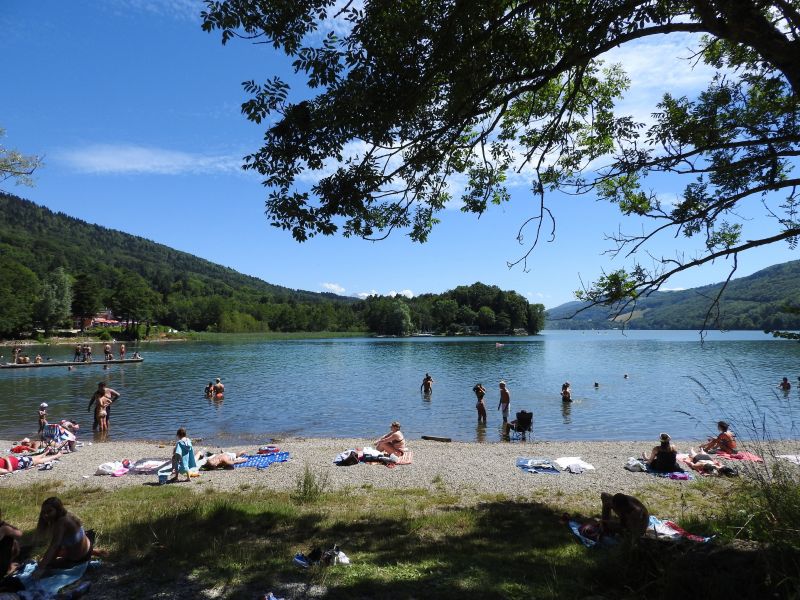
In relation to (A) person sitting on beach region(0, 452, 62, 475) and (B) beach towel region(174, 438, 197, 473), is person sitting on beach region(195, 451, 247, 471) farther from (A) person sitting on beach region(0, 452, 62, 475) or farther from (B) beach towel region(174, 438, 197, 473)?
(A) person sitting on beach region(0, 452, 62, 475)

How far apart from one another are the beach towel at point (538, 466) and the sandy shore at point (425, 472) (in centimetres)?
28

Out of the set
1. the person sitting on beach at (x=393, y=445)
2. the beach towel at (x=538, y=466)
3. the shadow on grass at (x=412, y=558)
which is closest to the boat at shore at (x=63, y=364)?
the person sitting on beach at (x=393, y=445)

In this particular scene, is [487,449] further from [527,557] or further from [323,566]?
[323,566]

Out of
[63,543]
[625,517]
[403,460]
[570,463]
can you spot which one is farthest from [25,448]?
[625,517]

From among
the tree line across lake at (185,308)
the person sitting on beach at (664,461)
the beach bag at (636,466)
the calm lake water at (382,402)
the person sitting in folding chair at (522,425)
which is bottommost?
the calm lake water at (382,402)

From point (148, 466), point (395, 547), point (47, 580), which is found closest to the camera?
point (47, 580)

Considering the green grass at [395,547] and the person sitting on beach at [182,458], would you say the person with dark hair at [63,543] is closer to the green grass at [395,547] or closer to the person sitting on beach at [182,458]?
the green grass at [395,547]

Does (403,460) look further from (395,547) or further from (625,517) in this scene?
(625,517)

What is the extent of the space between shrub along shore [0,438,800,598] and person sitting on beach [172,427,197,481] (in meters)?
0.54

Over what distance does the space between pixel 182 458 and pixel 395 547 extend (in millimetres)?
8369

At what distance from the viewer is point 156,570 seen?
572cm

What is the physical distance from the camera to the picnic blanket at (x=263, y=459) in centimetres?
1424

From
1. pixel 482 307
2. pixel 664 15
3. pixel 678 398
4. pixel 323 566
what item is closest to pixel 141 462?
pixel 323 566

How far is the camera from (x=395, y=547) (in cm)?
667
